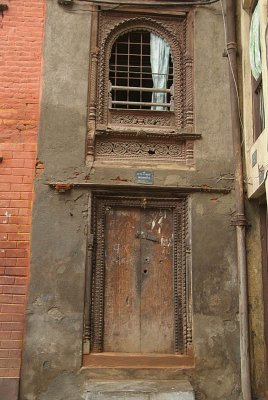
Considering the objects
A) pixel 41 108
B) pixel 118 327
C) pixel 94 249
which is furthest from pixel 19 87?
pixel 118 327

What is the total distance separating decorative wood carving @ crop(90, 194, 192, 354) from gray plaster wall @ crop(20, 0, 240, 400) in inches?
6.5

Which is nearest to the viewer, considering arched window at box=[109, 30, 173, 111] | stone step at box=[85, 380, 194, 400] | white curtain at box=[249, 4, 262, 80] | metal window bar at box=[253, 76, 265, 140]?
stone step at box=[85, 380, 194, 400]

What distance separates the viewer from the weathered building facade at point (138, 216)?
6516 mm

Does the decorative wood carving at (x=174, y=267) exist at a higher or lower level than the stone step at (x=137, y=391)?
higher

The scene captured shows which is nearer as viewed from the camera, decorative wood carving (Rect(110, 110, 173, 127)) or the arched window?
decorative wood carving (Rect(110, 110, 173, 127))

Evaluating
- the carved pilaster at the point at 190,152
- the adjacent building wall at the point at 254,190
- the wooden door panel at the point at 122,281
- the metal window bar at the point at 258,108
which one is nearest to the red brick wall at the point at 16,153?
the wooden door panel at the point at 122,281

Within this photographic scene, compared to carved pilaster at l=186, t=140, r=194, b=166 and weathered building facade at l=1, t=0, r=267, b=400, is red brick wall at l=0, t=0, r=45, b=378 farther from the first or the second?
carved pilaster at l=186, t=140, r=194, b=166

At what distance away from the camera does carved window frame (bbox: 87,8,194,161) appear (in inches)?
292

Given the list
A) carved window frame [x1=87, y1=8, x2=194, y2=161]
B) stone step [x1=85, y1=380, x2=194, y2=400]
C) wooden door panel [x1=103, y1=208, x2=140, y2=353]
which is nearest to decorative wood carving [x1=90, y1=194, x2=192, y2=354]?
wooden door panel [x1=103, y1=208, x2=140, y2=353]

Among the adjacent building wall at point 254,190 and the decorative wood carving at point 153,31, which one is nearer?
the adjacent building wall at point 254,190

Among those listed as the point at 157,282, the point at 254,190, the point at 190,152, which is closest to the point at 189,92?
the point at 190,152

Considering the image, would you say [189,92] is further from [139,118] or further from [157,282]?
[157,282]

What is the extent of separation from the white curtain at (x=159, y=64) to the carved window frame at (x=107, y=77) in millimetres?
103

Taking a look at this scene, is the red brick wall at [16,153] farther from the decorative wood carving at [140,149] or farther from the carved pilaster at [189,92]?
the carved pilaster at [189,92]
